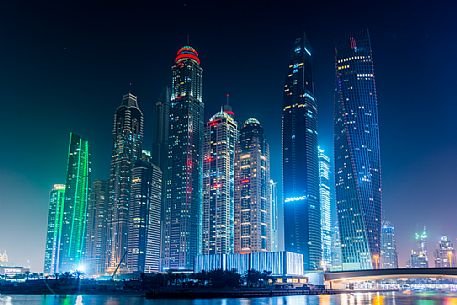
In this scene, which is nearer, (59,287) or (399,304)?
(399,304)

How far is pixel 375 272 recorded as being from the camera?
617 ft

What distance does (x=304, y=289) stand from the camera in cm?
18862

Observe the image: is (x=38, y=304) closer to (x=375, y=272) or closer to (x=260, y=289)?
(x=260, y=289)

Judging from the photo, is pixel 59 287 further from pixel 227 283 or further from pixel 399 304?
pixel 399 304

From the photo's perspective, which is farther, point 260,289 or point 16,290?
point 16,290

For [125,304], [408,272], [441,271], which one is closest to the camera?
[125,304]

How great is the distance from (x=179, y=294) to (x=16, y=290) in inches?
3035

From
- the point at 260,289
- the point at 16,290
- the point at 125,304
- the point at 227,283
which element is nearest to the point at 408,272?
the point at 260,289

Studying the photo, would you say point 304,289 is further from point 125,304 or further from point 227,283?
point 125,304

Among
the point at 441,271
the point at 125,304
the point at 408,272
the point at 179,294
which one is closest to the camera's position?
the point at 125,304

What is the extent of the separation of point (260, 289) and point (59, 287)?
254ft

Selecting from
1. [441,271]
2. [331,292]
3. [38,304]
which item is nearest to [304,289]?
[331,292]

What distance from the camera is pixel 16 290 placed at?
190m

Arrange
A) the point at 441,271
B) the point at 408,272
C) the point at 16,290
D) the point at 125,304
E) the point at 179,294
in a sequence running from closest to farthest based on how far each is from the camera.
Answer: the point at 125,304, the point at 179,294, the point at 441,271, the point at 408,272, the point at 16,290
